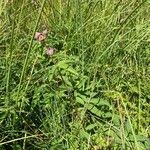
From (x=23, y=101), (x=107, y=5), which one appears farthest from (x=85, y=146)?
(x=107, y=5)

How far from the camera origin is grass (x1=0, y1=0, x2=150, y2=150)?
5.09 feet

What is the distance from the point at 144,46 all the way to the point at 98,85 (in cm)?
53

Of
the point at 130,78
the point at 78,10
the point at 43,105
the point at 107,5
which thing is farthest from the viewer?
the point at 107,5

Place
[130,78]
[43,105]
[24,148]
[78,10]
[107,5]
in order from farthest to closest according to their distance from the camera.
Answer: [107,5] → [78,10] → [130,78] → [43,105] → [24,148]

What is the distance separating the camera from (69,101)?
1.70 meters

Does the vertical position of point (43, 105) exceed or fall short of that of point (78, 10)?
it falls short

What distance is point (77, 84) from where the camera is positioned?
1.75 meters

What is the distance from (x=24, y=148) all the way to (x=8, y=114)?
13 centimetres

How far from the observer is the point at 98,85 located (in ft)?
5.84

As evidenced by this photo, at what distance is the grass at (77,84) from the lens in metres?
1.55

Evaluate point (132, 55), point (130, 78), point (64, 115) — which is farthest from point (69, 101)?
point (132, 55)

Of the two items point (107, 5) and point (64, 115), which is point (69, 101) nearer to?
point (64, 115)

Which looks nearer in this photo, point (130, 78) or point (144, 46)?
point (130, 78)

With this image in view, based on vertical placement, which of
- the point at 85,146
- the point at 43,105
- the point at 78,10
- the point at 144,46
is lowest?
the point at 85,146
